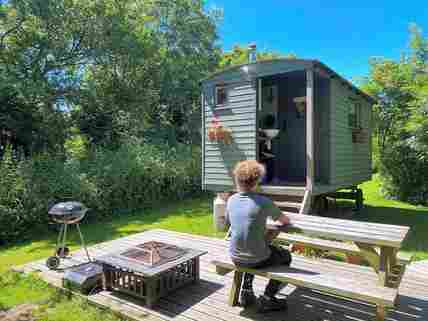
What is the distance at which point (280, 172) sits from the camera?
26.3ft

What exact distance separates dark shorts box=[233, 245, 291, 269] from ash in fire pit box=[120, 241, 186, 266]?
2.95 feet

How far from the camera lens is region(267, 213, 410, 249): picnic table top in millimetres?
2441

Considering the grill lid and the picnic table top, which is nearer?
the picnic table top

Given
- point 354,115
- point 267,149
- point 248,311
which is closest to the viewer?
point 248,311

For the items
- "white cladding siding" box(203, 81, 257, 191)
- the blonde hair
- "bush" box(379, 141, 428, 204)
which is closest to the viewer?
the blonde hair

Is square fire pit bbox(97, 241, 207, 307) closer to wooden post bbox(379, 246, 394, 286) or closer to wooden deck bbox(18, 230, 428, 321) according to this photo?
wooden deck bbox(18, 230, 428, 321)

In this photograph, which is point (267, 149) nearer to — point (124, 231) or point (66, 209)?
point (124, 231)

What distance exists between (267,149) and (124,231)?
3.80 m

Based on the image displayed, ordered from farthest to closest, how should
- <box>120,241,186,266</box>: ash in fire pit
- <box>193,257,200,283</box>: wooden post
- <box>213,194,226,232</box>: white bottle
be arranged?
<box>213,194,226,232</box>: white bottle, <box>193,257,200,283</box>: wooden post, <box>120,241,186,266</box>: ash in fire pit

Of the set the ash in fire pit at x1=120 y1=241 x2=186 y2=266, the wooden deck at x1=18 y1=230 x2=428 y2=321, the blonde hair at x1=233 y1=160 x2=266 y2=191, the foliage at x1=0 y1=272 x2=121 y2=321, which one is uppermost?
the blonde hair at x1=233 y1=160 x2=266 y2=191

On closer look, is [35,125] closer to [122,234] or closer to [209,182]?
[122,234]

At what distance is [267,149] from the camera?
7414 millimetres

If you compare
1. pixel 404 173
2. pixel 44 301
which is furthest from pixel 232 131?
pixel 404 173

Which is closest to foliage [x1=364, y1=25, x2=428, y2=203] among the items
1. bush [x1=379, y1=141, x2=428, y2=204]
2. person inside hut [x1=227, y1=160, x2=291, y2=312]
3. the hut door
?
bush [x1=379, y1=141, x2=428, y2=204]
